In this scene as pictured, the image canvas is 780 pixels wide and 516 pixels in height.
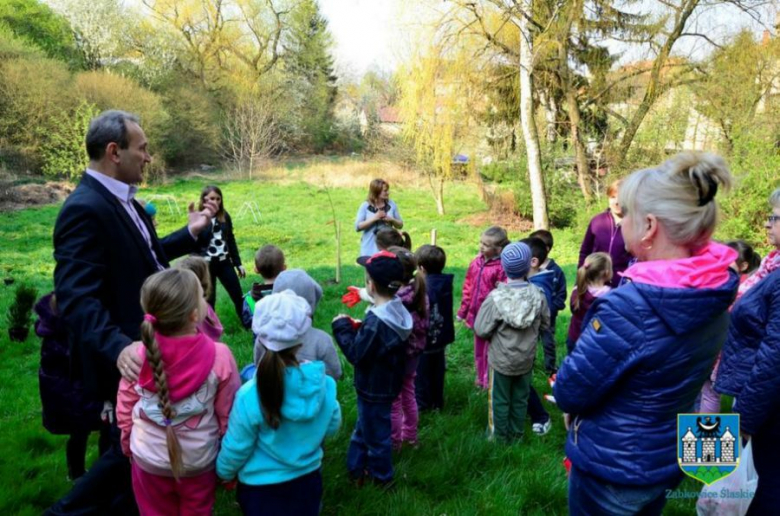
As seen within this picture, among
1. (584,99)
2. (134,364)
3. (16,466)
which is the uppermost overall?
(584,99)

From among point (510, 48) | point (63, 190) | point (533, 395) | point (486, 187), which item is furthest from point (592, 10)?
point (63, 190)

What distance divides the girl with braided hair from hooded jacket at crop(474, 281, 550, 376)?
206cm

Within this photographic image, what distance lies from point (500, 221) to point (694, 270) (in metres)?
17.0

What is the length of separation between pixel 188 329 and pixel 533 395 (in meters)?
3.03

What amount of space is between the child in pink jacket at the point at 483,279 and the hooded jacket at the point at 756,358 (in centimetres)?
226

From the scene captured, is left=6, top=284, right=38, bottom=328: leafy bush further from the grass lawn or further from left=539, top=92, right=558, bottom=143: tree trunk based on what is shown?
left=539, top=92, right=558, bottom=143: tree trunk

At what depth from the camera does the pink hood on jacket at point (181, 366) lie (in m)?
2.29

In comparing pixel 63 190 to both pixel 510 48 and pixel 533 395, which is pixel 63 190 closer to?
pixel 510 48

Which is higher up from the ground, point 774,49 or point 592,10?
point 592,10

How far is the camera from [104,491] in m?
2.64

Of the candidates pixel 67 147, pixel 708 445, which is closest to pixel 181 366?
pixel 708 445

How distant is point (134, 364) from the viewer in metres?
2.29

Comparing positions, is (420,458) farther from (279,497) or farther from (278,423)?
(278,423)

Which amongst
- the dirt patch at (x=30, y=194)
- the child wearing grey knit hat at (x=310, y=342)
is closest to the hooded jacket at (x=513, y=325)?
the child wearing grey knit hat at (x=310, y=342)
